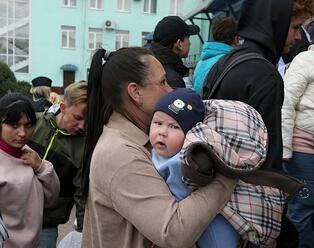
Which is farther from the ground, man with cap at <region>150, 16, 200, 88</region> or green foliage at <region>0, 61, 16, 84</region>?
man with cap at <region>150, 16, 200, 88</region>

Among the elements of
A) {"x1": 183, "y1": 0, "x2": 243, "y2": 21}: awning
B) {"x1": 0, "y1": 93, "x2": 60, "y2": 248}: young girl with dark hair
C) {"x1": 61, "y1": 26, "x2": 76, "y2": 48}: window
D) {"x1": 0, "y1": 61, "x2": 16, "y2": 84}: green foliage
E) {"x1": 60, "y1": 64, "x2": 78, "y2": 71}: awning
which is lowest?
{"x1": 60, "y1": 64, "x2": 78, "y2": 71}: awning

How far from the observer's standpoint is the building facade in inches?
1294

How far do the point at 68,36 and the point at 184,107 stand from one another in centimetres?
3297

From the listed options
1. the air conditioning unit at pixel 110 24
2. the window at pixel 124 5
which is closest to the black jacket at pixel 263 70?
the air conditioning unit at pixel 110 24

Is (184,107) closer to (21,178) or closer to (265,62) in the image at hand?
(265,62)

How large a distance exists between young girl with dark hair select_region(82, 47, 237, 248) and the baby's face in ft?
0.23

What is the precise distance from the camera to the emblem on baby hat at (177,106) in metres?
1.71

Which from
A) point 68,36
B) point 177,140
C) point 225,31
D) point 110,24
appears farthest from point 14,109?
point 68,36

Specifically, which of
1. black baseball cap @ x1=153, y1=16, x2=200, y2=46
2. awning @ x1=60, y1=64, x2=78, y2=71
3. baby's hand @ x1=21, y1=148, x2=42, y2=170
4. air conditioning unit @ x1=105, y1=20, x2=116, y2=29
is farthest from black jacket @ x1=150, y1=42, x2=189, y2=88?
air conditioning unit @ x1=105, y1=20, x2=116, y2=29

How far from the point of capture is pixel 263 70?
2111 millimetres

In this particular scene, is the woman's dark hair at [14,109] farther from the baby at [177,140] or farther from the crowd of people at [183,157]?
the baby at [177,140]

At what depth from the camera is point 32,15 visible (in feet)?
107

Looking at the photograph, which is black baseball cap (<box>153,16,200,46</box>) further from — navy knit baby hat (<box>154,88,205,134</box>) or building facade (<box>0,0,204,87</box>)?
building facade (<box>0,0,204,87</box>)

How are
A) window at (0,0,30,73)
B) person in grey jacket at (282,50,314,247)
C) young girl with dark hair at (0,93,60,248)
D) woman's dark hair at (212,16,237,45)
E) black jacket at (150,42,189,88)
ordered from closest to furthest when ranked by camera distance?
1. young girl with dark hair at (0,93,60,248)
2. person in grey jacket at (282,50,314,247)
3. black jacket at (150,42,189,88)
4. woman's dark hair at (212,16,237,45)
5. window at (0,0,30,73)
